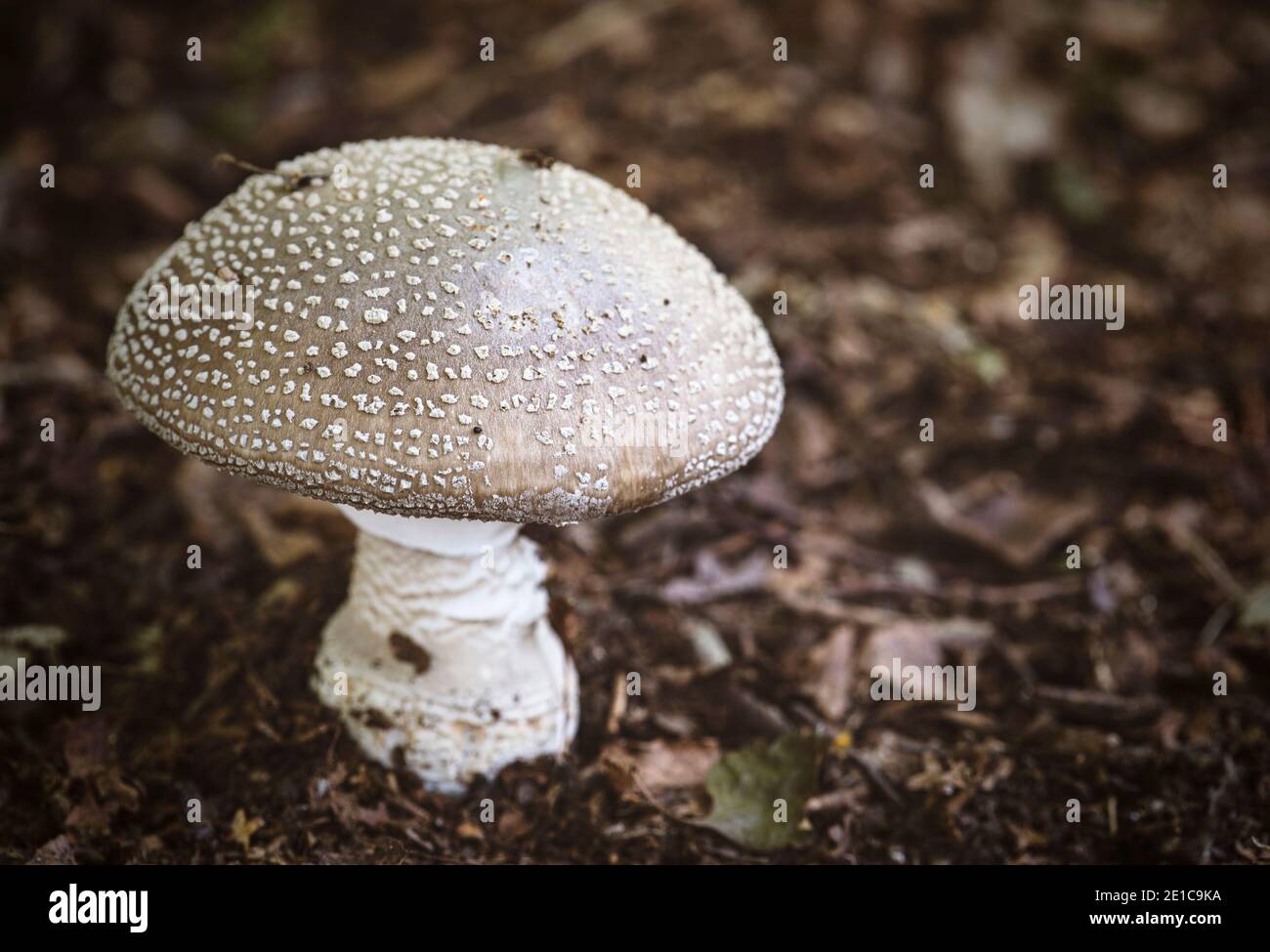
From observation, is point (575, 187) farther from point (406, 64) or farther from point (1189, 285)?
point (1189, 285)

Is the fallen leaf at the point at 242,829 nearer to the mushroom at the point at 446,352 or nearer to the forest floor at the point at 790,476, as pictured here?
the forest floor at the point at 790,476

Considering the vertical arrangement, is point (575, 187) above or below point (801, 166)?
below

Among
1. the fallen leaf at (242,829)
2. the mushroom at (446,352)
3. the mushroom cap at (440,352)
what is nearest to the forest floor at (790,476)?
the fallen leaf at (242,829)

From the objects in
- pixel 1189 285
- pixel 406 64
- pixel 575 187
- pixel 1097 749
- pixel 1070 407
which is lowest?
pixel 1097 749

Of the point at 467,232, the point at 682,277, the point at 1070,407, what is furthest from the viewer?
the point at 1070,407

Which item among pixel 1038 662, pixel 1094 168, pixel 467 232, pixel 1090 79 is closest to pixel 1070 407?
pixel 1038 662

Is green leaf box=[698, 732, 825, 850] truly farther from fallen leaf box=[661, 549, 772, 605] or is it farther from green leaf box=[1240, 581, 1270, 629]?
green leaf box=[1240, 581, 1270, 629]

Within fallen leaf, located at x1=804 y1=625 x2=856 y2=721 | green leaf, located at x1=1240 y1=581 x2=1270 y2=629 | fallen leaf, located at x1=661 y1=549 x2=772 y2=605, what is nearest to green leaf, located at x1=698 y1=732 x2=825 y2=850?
fallen leaf, located at x1=804 y1=625 x2=856 y2=721
